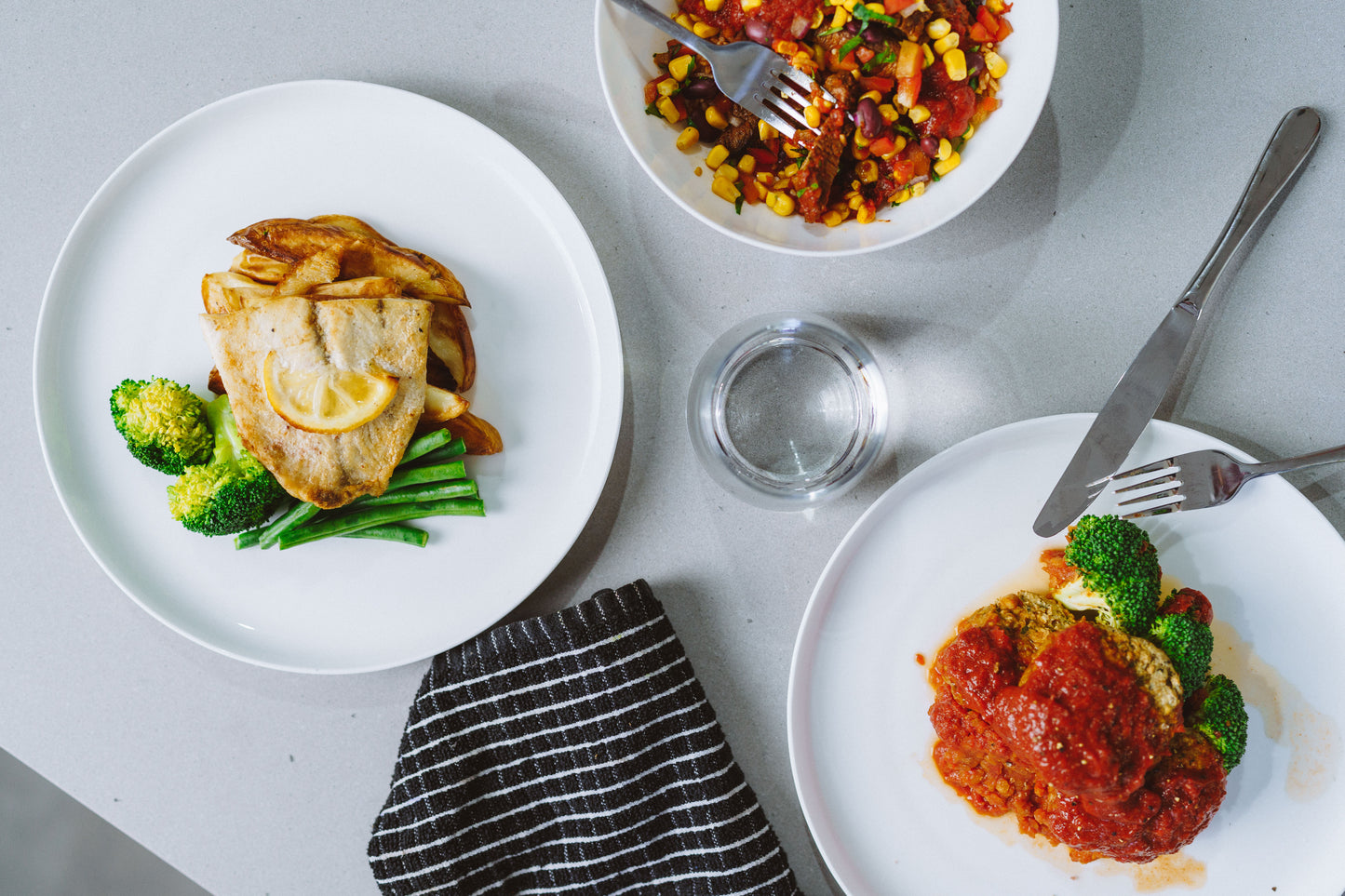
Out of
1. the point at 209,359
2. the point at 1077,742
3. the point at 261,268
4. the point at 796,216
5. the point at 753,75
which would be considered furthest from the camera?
the point at 209,359

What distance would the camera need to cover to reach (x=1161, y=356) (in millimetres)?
1955

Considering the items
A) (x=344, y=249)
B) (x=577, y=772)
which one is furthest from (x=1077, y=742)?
(x=344, y=249)

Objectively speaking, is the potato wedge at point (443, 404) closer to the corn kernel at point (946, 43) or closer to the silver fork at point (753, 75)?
the silver fork at point (753, 75)

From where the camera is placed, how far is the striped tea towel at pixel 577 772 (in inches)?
82.3

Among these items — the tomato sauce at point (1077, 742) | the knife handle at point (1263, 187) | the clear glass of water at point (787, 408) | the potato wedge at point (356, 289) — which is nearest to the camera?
the tomato sauce at point (1077, 742)

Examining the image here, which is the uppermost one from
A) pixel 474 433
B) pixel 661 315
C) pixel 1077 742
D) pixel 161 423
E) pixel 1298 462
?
pixel 1298 462

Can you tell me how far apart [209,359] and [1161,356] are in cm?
232

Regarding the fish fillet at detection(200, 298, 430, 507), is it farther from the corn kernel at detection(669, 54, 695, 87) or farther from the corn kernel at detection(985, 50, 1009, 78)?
the corn kernel at detection(985, 50, 1009, 78)

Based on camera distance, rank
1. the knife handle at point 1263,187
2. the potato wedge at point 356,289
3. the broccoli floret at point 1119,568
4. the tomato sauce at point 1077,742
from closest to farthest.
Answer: the tomato sauce at point 1077,742, the broccoli floret at point 1119,568, the potato wedge at point 356,289, the knife handle at point 1263,187

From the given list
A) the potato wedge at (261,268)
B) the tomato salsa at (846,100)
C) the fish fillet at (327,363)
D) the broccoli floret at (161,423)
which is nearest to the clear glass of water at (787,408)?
the tomato salsa at (846,100)

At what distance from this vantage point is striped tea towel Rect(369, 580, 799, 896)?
209 centimetres

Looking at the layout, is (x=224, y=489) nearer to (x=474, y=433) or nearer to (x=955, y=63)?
(x=474, y=433)

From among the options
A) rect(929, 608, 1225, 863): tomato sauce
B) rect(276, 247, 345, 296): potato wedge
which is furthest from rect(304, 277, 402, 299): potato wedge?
rect(929, 608, 1225, 863): tomato sauce

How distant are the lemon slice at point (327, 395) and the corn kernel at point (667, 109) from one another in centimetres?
85
